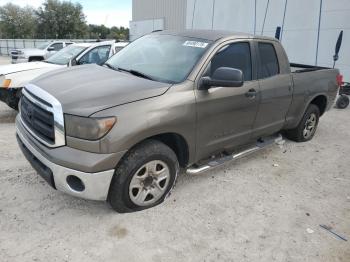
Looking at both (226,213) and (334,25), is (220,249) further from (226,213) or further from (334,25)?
(334,25)

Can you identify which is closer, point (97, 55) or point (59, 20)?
point (97, 55)

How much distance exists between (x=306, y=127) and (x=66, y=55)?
18.6ft

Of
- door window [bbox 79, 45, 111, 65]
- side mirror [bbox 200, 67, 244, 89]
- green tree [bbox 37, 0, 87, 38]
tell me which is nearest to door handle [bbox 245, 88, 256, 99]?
side mirror [bbox 200, 67, 244, 89]

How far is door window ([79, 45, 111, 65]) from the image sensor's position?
7823mm

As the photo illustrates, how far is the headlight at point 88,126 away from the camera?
2863mm

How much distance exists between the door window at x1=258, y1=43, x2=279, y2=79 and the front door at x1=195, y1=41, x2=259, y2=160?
0.77 ft

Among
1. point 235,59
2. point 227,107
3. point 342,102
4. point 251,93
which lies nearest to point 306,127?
Result: point 251,93

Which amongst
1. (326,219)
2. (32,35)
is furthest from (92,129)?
(32,35)

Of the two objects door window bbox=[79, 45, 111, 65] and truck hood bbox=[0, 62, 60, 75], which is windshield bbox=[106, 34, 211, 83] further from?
door window bbox=[79, 45, 111, 65]

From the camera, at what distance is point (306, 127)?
5836mm

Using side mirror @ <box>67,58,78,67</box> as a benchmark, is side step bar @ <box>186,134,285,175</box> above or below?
below

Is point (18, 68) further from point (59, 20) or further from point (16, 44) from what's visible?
point (59, 20)

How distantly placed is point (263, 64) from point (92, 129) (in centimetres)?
261

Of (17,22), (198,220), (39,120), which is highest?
(17,22)
